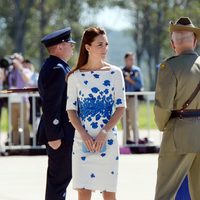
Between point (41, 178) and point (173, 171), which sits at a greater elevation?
point (173, 171)

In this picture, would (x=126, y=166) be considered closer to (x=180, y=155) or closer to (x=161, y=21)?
(x=180, y=155)

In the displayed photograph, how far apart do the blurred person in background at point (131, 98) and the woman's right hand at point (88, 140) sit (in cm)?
884

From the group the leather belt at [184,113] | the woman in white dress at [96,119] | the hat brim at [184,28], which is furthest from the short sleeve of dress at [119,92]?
the hat brim at [184,28]

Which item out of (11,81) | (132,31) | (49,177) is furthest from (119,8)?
(49,177)

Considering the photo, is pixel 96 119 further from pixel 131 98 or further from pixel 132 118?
pixel 132 118

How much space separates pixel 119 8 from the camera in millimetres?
73000

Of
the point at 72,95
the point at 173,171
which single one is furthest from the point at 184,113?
the point at 72,95

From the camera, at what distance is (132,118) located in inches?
620

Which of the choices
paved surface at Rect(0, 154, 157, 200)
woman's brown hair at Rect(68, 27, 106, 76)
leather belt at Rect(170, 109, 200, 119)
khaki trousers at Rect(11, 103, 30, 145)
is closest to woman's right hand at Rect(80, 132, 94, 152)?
woman's brown hair at Rect(68, 27, 106, 76)

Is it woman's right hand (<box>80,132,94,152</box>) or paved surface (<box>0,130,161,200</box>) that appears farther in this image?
paved surface (<box>0,130,161,200</box>)

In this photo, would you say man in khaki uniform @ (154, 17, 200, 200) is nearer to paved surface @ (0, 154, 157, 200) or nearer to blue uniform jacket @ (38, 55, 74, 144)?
blue uniform jacket @ (38, 55, 74, 144)

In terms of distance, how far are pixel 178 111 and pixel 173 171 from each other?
1.53ft

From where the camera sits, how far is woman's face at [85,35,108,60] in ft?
22.1

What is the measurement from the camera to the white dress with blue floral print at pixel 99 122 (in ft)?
21.9
